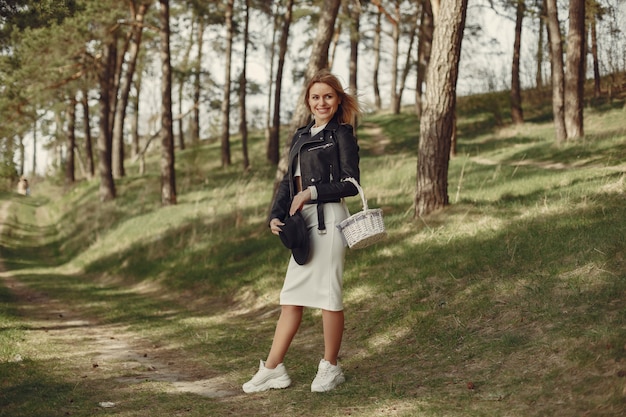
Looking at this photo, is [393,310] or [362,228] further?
[393,310]

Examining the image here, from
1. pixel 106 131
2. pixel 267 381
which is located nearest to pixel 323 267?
pixel 267 381

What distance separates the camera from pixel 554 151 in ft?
60.8

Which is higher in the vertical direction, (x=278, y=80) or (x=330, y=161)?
(x=278, y=80)

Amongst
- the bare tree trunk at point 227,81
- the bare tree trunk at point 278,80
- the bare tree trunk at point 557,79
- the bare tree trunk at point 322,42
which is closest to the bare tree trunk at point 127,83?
the bare tree trunk at point 227,81

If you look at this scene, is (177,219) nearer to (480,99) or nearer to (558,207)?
(558,207)

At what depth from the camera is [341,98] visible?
5.72 meters

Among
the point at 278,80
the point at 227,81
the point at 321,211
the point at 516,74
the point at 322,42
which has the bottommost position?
the point at 321,211

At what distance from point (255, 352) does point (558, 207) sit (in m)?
4.60

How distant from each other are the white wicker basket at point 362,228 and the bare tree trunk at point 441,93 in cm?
526

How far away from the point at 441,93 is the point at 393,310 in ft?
12.5

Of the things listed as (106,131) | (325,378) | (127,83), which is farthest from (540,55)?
(325,378)

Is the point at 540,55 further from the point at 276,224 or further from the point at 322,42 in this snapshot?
the point at 276,224

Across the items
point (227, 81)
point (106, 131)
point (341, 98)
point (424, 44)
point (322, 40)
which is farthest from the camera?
point (227, 81)

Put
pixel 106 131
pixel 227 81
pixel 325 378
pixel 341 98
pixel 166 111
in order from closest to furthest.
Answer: pixel 325 378
pixel 341 98
pixel 166 111
pixel 106 131
pixel 227 81
